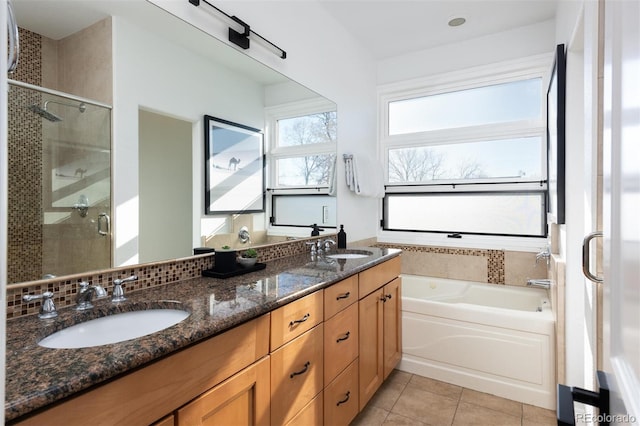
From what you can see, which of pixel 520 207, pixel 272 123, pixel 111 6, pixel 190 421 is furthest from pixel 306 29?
pixel 190 421

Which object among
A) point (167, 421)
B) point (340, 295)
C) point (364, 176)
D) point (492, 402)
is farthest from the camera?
point (364, 176)

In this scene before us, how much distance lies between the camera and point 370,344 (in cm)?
207

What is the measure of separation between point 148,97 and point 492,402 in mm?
2636

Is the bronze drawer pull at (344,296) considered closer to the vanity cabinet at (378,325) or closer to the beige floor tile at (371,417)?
the vanity cabinet at (378,325)

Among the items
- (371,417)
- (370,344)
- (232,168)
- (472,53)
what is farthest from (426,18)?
(371,417)

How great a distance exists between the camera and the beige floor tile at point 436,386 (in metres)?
2.37

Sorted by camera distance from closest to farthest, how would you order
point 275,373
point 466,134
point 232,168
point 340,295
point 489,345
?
point 275,373, point 340,295, point 232,168, point 489,345, point 466,134

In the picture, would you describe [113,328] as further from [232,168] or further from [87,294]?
[232,168]

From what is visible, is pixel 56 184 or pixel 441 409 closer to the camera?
pixel 56 184

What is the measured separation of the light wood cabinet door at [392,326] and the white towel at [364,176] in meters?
0.86

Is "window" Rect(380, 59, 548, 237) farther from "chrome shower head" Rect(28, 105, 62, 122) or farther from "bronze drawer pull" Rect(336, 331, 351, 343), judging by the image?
"chrome shower head" Rect(28, 105, 62, 122)

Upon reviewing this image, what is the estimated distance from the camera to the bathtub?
2.24 meters

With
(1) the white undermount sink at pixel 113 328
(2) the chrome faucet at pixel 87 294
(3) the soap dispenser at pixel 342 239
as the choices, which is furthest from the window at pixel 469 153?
(2) the chrome faucet at pixel 87 294

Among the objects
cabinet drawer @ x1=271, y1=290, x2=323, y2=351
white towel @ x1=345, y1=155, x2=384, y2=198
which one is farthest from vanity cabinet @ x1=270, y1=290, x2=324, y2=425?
white towel @ x1=345, y1=155, x2=384, y2=198
